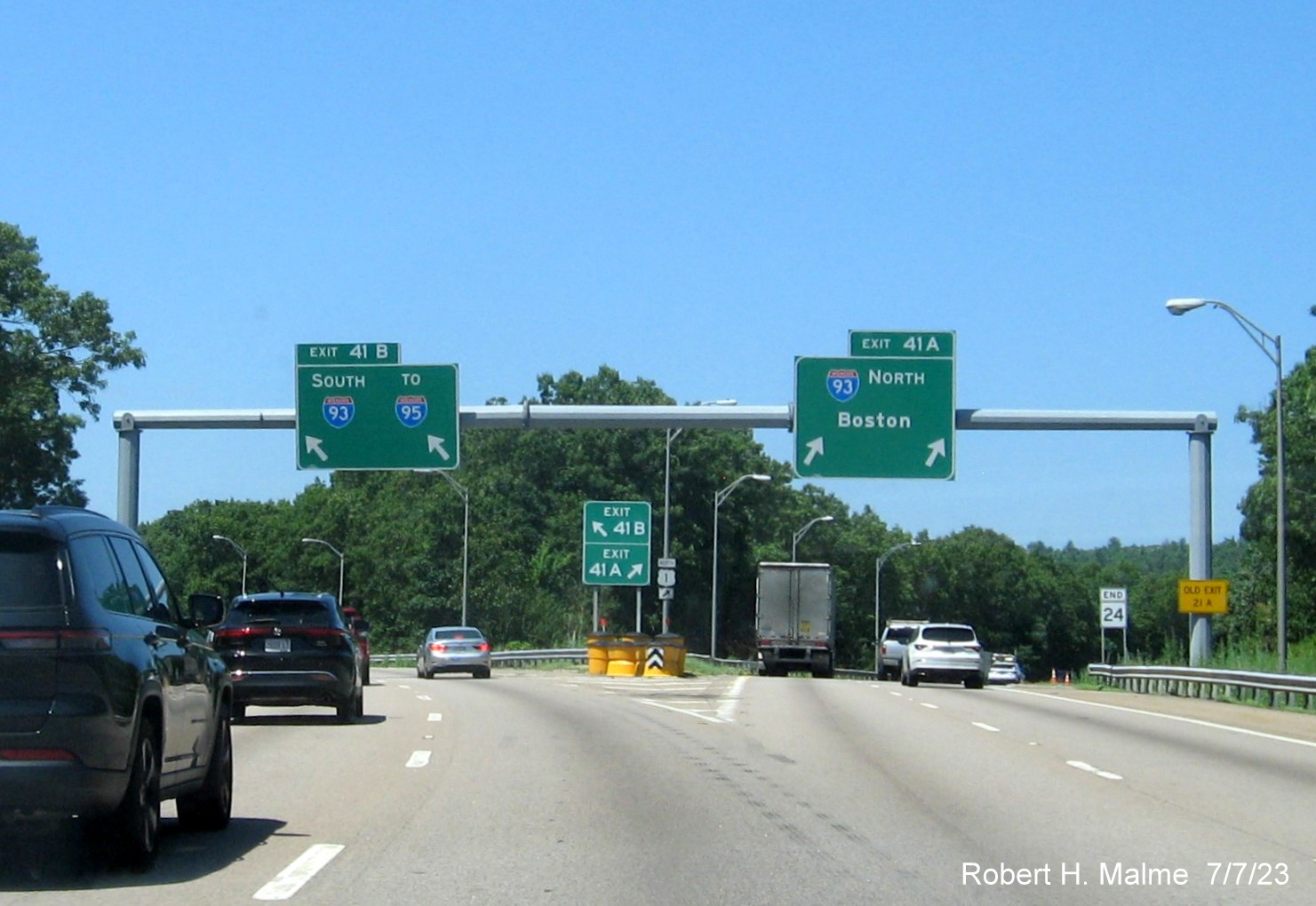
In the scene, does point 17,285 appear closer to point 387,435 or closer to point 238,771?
point 387,435

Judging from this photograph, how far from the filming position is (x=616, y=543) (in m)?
50.6

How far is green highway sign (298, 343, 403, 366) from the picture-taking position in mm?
35000

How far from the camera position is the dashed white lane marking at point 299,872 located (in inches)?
361

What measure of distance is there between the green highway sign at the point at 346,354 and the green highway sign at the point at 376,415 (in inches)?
3.7

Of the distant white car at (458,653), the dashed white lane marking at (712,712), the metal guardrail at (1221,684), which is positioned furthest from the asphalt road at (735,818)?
the distant white car at (458,653)

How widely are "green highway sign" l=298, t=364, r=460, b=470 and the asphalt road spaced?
432 inches

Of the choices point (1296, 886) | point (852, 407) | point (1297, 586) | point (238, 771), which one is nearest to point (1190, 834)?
point (1296, 886)

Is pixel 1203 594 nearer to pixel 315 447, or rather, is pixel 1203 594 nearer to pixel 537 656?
pixel 315 447

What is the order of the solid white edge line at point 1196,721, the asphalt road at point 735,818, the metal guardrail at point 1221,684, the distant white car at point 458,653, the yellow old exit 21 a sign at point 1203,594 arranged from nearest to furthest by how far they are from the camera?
the asphalt road at point 735,818 → the solid white edge line at point 1196,721 → the metal guardrail at point 1221,684 → the yellow old exit 21 a sign at point 1203,594 → the distant white car at point 458,653

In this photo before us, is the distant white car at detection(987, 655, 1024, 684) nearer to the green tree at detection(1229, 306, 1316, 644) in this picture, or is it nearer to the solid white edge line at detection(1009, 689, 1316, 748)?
the green tree at detection(1229, 306, 1316, 644)

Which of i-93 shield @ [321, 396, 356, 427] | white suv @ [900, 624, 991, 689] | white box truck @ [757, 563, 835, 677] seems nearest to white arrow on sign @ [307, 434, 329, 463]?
i-93 shield @ [321, 396, 356, 427]

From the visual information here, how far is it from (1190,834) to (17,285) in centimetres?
5544

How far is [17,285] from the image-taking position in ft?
200

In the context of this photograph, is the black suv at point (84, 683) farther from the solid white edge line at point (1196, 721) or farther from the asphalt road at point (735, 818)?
the solid white edge line at point (1196, 721)
